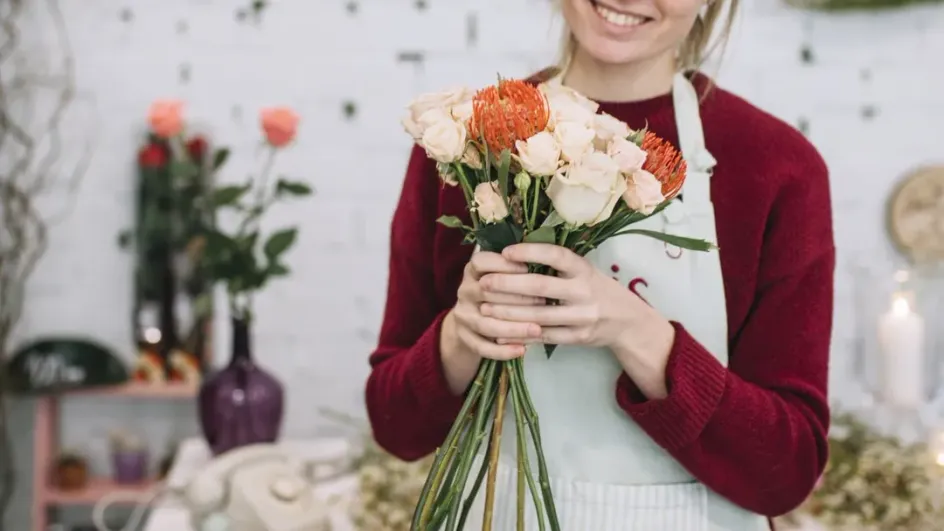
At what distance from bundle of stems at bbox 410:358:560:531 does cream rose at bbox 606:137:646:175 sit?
0.61ft

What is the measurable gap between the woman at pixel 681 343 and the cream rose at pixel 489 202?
0.54 feet

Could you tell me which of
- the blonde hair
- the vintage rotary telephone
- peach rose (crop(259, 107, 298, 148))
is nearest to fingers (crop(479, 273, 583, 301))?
the blonde hair

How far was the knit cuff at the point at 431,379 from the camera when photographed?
98cm

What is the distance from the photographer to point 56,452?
7.72 feet

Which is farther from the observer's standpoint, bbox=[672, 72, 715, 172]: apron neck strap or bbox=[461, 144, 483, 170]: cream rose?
bbox=[672, 72, 715, 172]: apron neck strap

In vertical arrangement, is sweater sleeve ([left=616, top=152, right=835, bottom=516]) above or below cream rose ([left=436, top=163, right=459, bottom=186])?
below

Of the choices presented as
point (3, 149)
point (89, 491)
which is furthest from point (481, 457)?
point (3, 149)

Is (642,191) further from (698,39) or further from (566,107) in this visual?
(698,39)

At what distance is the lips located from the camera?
0.94m

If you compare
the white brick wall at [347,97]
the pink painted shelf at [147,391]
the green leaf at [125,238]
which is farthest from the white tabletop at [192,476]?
the green leaf at [125,238]

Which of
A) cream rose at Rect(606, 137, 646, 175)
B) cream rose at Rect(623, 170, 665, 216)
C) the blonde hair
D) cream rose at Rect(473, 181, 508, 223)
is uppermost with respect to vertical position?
the blonde hair

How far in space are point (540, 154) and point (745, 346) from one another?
1.32 ft

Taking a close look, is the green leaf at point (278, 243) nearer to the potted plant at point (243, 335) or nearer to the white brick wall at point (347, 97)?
the potted plant at point (243, 335)

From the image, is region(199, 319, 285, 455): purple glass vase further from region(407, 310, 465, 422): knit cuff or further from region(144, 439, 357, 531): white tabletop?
region(407, 310, 465, 422): knit cuff
